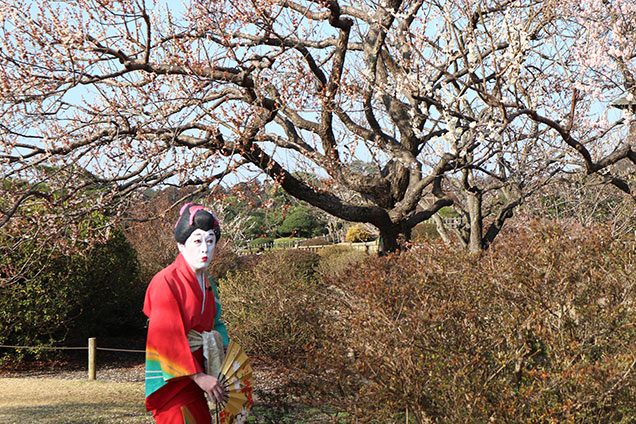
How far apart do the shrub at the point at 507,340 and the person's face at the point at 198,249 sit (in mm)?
1277

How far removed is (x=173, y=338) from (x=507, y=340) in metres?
2.07

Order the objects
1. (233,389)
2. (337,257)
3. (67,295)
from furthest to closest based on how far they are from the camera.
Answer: (337,257), (67,295), (233,389)

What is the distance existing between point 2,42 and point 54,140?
99 cm

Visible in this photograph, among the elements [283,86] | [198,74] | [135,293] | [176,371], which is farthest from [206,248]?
[135,293]

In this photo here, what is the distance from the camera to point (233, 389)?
3270 mm

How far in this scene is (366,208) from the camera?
7711 millimetres

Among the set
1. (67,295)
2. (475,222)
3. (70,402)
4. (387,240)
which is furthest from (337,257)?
(70,402)

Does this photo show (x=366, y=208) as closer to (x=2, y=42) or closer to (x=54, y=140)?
(x=54, y=140)

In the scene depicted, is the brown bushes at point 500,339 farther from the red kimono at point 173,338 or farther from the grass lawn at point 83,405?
the grass lawn at point 83,405

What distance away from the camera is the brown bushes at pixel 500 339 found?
11.4 feet

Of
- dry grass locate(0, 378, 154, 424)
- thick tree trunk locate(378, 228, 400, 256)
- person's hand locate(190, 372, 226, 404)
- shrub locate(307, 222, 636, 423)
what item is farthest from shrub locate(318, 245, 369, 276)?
person's hand locate(190, 372, 226, 404)

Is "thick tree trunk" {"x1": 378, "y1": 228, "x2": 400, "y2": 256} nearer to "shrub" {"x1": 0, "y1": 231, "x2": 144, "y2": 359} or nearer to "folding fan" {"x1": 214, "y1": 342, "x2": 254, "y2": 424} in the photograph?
"shrub" {"x1": 0, "y1": 231, "x2": 144, "y2": 359}

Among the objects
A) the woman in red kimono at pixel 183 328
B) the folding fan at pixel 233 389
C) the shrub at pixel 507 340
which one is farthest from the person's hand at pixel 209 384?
the shrub at pixel 507 340

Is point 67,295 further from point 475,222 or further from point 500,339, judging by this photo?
point 500,339
